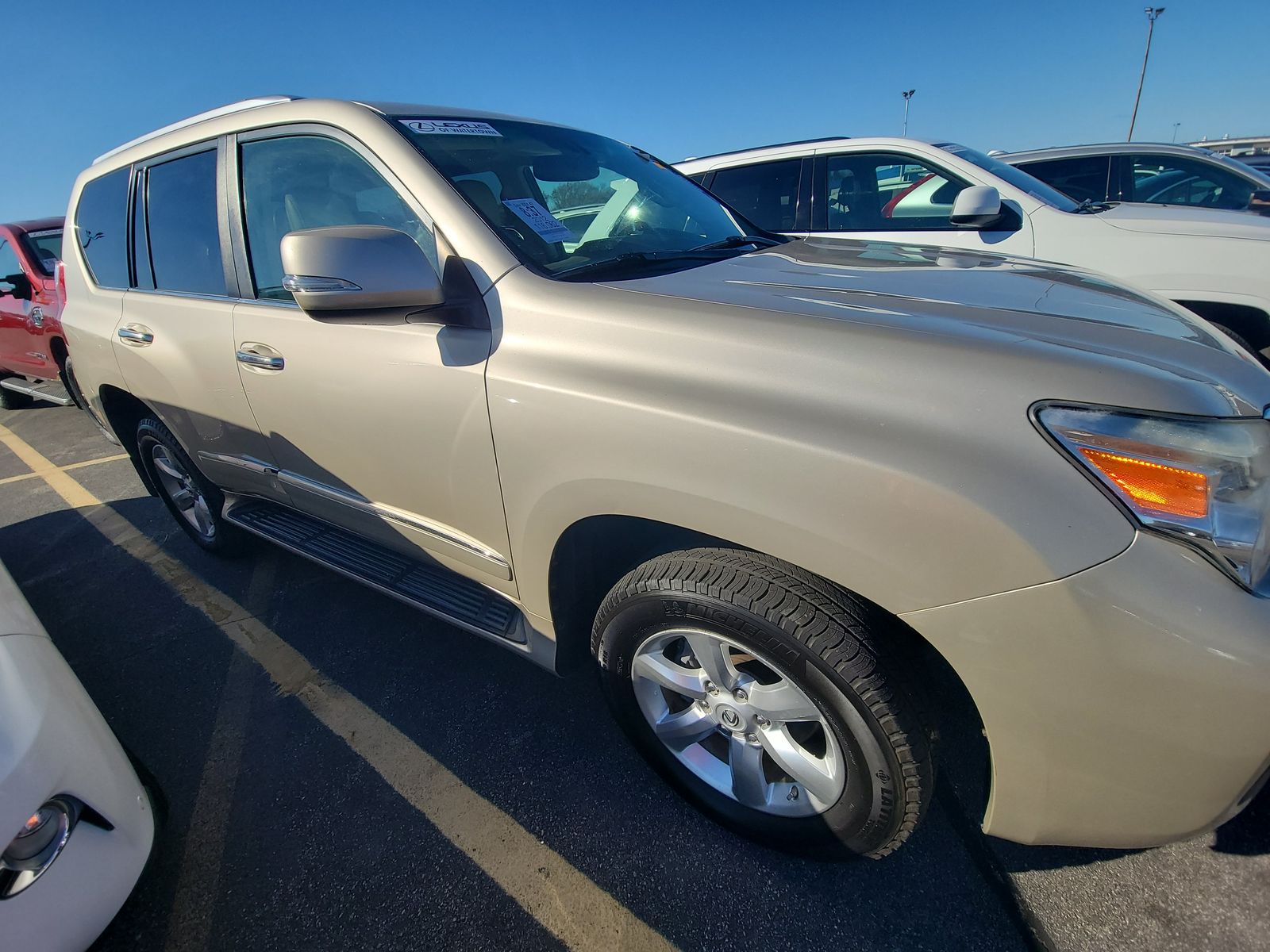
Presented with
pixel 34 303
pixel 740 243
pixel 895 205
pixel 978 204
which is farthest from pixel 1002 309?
pixel 34 303

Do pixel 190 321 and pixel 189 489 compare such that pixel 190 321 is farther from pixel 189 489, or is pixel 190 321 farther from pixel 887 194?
pixel 887 194

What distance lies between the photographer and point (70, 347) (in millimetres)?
3303

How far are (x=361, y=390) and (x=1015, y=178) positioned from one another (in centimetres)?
433

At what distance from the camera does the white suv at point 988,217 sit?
3369 mm

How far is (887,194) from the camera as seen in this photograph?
4281mm

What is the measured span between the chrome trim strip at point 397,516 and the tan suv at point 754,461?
13mm

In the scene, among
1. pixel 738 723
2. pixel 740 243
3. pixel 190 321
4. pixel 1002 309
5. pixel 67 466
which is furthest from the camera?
pixel 67 466

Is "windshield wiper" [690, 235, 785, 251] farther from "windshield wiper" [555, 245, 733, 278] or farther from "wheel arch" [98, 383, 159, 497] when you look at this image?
"wheel arch" [98, 383, 159, 497]

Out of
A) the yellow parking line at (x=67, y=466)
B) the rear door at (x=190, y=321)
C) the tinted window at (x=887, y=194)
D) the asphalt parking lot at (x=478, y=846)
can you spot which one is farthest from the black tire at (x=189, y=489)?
the tinted window at (x=887, y=194)

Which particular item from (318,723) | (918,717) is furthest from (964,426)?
(318,723)

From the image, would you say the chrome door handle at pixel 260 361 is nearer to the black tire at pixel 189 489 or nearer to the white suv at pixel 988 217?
the black tire at pixel 189 489

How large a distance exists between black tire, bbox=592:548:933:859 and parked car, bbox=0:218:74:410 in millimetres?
5927

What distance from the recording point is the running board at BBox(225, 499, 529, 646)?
6.28ft

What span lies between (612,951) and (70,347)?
3.84 m
